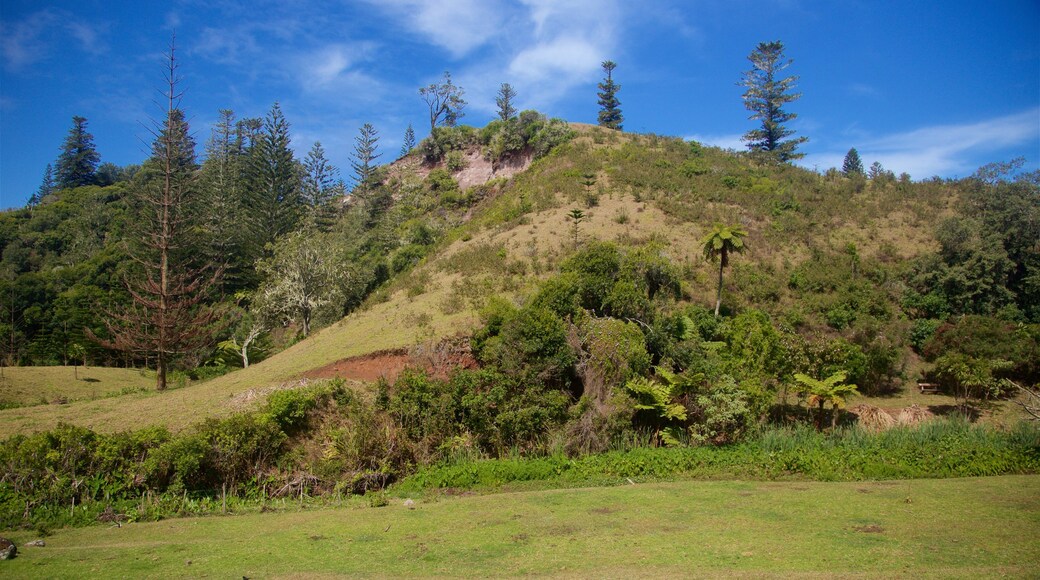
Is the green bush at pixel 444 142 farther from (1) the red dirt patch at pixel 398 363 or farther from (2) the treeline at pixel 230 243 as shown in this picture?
(1) the red dirt patch at pixel 398 363

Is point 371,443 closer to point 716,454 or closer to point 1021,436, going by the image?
point 716,454

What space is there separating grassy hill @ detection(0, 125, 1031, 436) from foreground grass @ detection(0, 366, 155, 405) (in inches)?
183

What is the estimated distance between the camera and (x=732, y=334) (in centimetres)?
1734

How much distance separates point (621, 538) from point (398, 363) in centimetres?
1000

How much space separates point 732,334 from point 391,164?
51501 millimetres

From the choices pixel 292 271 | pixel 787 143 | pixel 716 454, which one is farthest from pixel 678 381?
pixel 787 143

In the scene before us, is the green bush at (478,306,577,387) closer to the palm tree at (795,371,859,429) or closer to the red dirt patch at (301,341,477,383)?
the red dirt patch at (301,341,477,383)

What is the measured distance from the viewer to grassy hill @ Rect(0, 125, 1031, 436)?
670 inches

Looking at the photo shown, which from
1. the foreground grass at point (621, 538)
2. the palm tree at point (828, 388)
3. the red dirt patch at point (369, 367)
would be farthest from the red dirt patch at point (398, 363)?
the palm tree at point (828, 388)

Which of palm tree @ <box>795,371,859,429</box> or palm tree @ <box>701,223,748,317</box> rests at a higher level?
palm tree @ <box>701,223,748,317</box>

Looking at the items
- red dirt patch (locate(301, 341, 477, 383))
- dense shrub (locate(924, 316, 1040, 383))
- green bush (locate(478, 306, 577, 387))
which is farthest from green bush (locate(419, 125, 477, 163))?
dense shrub (locate(924, 316, 1040, 383))

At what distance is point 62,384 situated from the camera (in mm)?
20484

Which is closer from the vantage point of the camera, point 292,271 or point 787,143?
point 292,271

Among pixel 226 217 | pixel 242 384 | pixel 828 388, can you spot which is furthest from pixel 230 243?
pixel 828 388
